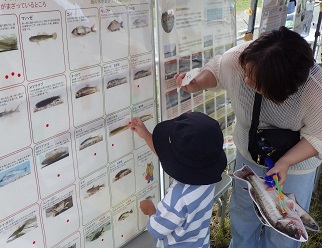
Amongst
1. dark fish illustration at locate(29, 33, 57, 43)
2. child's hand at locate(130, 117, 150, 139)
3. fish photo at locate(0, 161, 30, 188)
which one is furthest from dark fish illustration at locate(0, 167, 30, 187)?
child's hand at locate(130, 117, 150, 139)

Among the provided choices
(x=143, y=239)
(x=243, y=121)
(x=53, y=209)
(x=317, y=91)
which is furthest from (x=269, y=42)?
(x=143, y=239)

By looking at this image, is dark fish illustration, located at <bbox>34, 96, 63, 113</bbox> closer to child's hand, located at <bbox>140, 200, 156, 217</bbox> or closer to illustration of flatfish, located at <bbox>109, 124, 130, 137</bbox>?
illustration of flatfish, located at <bbox>109, 124, 130, 137</bbox>

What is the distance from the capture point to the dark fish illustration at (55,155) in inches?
53.4

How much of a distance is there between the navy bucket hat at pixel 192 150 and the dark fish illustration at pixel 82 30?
45 cm

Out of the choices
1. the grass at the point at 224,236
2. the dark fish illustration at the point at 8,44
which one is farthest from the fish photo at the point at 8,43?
the grass at the point at 224,236

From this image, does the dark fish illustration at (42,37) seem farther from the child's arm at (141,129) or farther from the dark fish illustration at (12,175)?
the child's arm at (141,129)

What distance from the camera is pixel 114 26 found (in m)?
1.48

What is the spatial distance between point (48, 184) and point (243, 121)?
94 centimetres

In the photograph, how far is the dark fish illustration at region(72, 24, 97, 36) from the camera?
4.37 feet

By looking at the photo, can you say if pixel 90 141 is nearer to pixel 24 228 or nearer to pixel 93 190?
pixel 93 190

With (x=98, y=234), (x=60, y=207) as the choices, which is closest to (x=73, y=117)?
(x=60, y=207)

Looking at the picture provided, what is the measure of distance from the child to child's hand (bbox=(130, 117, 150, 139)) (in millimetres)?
261

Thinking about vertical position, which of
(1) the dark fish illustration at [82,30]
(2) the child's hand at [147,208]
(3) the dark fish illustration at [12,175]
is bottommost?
(2) the child's hand at [147,208]

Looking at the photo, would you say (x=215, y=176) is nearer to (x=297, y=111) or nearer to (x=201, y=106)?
(x=297, y=111)
